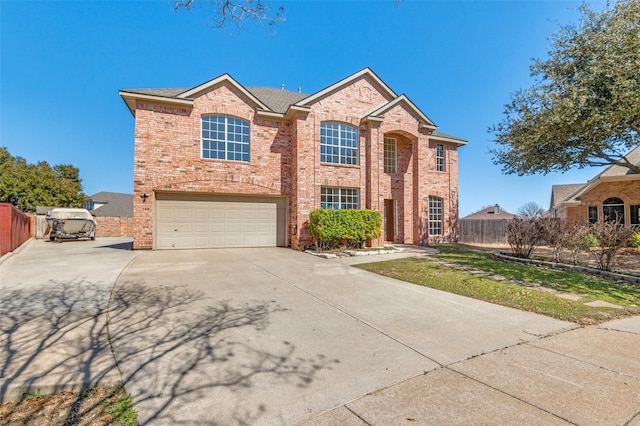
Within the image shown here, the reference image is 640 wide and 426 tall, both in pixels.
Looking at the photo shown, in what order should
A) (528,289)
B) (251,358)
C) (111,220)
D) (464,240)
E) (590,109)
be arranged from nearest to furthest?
(251,358) < (528,289) < (590,109) < (464,240) < (111,220)

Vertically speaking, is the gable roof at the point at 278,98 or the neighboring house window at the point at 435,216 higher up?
the gable roof at the point at 278,98

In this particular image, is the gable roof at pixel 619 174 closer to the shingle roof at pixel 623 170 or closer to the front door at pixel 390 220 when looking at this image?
the shingle roof at pixel 623 170

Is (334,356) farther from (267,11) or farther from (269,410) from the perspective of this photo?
(267,11)

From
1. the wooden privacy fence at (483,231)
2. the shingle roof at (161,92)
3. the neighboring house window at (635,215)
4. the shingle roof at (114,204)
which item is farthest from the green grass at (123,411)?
the shingle roof at (114,204)

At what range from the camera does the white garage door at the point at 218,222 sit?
12859mm

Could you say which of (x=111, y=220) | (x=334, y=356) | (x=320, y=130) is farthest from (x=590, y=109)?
(x=111, y=220)

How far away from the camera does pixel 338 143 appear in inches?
580

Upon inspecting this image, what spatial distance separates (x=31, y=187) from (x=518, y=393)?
4725 cm

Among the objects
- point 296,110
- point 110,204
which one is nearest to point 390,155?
point 296,110

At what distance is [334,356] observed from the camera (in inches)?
136

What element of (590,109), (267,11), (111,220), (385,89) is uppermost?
(385,89)

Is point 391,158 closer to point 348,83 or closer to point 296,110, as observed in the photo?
point 348,83

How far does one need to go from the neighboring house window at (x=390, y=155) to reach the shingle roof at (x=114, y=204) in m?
42.9

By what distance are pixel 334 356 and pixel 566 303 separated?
5.09 metres
